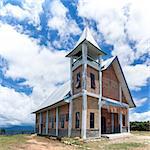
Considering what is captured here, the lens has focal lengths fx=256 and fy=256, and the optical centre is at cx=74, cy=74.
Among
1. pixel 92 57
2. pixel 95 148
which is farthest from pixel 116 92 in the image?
pixel 95 148

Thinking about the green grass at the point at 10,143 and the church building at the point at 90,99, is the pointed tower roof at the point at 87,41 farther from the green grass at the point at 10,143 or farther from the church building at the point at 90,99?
the green grass at the point at 10,143

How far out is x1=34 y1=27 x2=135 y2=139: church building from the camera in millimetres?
21906

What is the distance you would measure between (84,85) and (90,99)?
4.76ft

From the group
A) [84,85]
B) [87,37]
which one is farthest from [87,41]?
[84,85]

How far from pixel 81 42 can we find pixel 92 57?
344 centimetres

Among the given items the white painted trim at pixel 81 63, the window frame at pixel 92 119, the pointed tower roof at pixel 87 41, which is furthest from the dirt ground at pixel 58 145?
the pointed tower roof at pixel 87 41

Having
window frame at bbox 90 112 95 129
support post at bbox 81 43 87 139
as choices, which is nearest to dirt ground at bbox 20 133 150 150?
window frame at bbox 90 112 95 129

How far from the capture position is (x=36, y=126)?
3488cm

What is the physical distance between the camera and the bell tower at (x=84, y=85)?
21469 mm

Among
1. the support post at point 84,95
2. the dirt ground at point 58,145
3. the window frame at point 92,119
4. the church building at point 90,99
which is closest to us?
the dirt ground at point 58,145

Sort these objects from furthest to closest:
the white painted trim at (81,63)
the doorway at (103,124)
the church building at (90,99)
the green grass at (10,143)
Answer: the doorway at (103,124) < the white painted trim at (81,63) < the church building at (90,99) < the green grass at (10,143)

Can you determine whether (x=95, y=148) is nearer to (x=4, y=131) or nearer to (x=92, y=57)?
(x=92, y=57)

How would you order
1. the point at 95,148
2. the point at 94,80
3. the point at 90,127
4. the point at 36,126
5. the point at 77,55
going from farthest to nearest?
1. the point at 36,126
2. the point at 77,55
3. the point at 94,80
4. the point at 90,127
5. the point at 95,148

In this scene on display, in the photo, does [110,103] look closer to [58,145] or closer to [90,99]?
[90,99]
